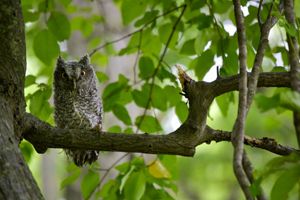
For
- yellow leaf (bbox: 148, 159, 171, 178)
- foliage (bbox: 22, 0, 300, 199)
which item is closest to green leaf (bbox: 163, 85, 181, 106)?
foliage (bbox: 22, 0, 300, 199)

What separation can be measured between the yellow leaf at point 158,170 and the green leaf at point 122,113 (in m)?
0.30

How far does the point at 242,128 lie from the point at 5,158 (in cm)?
94

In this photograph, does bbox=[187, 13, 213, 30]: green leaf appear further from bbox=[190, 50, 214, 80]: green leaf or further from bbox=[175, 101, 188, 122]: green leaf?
bbox=[175, 101, 188, 122]: green leaf

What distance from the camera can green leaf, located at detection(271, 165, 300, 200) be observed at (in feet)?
5.41

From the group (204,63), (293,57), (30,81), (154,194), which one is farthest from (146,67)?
(293,57)

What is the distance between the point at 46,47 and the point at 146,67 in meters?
0.61

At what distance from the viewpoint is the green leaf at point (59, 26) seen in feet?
11.6

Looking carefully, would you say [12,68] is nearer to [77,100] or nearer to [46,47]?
[46,47]

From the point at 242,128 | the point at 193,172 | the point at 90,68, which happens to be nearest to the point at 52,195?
the point at 193,172

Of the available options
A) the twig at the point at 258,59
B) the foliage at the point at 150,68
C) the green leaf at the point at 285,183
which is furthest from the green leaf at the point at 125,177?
the green leaf at the point at 285,183

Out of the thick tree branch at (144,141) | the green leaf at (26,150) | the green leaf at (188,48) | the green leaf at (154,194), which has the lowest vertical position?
the green leaf at (154,194)

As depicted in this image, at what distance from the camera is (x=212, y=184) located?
1258cm

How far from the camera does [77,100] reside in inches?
158

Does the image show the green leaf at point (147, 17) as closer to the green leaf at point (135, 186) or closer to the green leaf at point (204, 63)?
the green leaf at point (204, 63)
